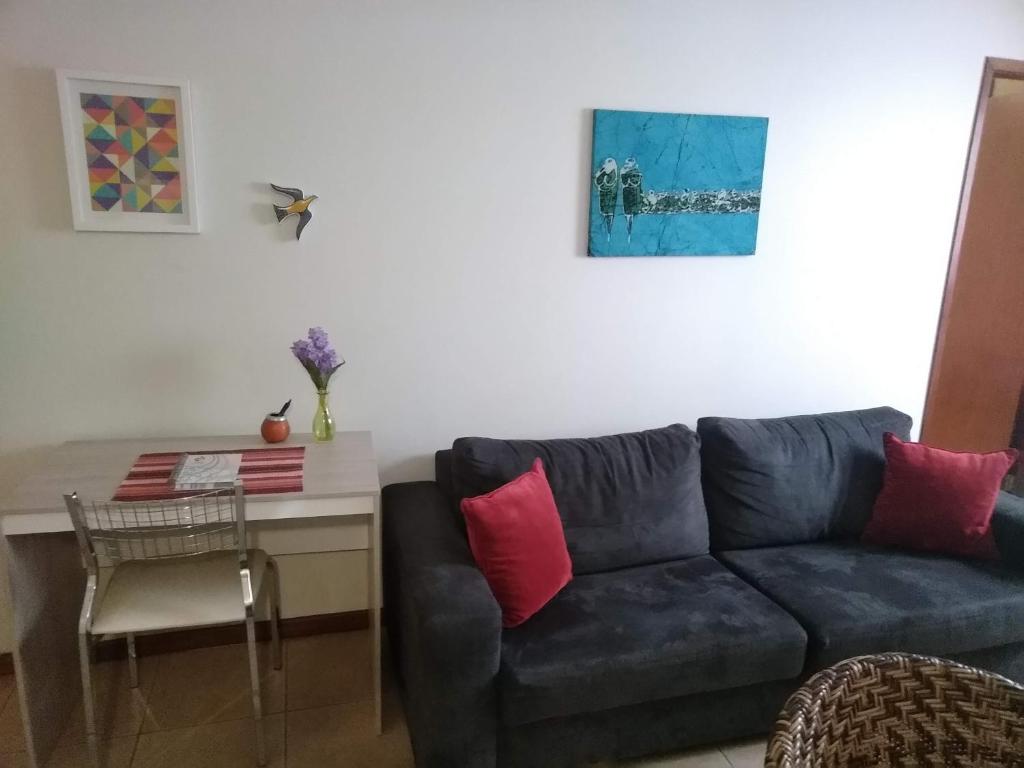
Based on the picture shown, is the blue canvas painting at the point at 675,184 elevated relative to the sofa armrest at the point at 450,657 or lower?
elevated

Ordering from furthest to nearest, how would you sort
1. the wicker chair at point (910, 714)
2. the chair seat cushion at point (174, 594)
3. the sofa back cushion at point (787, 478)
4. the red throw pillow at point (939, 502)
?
the sofa back cushion at point (787, 478), the red throw pillow at point (939, 502), the chair seat cushion at point (174, 594), the wicker chair at point (910, 714)

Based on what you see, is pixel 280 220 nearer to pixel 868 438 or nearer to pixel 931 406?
pixel 868 438

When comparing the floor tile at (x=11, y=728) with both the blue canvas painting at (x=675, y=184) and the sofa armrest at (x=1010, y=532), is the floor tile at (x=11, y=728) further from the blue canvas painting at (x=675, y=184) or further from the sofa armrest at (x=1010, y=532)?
the sofa armrest at (x=1010, y=532)

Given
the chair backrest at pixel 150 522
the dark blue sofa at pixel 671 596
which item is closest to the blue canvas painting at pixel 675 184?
the dark blue sofa at pixel 671 596

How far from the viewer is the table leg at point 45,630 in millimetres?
1811

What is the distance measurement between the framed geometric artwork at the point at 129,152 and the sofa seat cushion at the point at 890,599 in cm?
220

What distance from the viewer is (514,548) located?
1956 mm

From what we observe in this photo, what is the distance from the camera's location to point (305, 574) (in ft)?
8.32

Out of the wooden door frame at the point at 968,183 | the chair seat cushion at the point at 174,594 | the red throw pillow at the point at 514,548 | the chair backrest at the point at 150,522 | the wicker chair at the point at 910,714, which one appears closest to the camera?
the wicker chair at the point at 910,714

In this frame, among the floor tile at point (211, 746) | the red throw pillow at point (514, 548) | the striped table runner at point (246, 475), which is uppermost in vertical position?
the striped table runner at point (246, 475)

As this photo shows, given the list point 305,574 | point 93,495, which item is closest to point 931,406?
point 305,574

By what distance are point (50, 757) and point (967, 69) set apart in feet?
13.2

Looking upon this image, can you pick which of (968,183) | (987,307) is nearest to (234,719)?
(968,183)

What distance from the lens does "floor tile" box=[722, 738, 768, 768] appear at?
2033 millimetres
